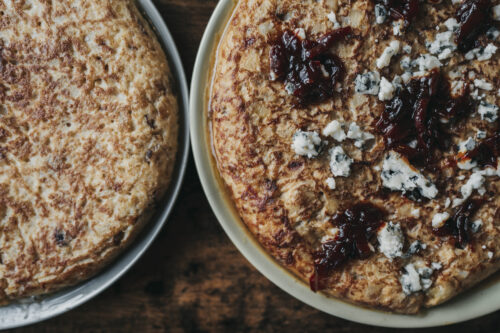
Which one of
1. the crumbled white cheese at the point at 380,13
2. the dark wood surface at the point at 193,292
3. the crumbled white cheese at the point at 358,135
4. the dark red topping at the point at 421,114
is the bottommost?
the dark wood surface at the point at 193,292

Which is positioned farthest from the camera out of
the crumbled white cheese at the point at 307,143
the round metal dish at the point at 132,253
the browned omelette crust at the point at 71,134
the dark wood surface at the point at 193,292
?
the dark wood surface at the point at 193,292

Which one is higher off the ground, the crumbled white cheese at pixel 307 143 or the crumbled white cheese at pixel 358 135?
the crumbled white cheese at pixel 358 135

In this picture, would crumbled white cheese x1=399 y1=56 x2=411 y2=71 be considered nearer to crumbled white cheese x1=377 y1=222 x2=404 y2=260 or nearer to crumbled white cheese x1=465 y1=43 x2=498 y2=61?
crumbled white cheese x1=465 y1=43 x2=498 y2=61

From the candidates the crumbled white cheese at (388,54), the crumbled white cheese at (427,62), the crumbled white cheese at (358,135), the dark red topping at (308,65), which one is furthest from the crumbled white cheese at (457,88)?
the dark red topping at (308,65)

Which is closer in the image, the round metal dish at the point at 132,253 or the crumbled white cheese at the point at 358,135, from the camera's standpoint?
the crumbled white cheese at the point at 358,135

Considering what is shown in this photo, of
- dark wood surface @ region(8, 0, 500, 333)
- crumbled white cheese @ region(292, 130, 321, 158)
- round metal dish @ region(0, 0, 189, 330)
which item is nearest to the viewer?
crumbled white cheese @ region(292, 130, 321, 158)

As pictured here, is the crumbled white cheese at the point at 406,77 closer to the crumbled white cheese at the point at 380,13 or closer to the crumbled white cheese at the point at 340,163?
the crumbled white cheese at the point at 380,13

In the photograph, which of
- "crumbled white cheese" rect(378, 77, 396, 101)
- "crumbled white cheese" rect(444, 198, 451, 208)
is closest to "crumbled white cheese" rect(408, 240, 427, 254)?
"crumbled white cheese" rect(444, 198, 451, 208)
